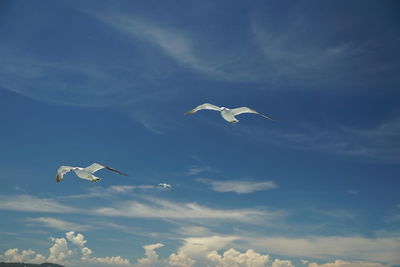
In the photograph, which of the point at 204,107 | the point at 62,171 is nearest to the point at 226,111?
the point at 204,107

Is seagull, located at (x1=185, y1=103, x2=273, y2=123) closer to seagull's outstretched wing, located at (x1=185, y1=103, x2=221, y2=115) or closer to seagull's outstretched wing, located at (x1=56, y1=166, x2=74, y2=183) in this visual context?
seagull's outstretched wing, located at (x1=185, y1=103, x2=221, y2=115)

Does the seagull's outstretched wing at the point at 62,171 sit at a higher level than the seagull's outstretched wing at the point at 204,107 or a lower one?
lower

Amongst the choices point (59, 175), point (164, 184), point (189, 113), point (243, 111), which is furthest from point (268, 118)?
point (164, 184)

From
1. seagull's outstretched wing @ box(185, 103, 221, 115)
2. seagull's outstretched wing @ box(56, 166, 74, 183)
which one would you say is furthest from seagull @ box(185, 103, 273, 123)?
seagull's outstretched wing @ box(56, 166, 74, 183)

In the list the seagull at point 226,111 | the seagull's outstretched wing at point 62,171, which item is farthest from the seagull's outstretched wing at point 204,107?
the seagull's outstretched wing at point 62,171

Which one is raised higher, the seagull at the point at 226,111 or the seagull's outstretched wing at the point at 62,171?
the seagull at the point at 226,111

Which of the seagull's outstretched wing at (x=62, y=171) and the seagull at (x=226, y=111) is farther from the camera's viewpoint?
the seagull at (x=226, y=111)

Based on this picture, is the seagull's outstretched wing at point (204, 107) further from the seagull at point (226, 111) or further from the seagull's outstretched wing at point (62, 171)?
the seagull's outstretched wing at point (62, 171)

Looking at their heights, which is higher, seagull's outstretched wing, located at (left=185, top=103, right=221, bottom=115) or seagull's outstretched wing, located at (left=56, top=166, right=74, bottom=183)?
seagull's outstretched wing, located at (left=185, top=103, right=221, bottom=115)

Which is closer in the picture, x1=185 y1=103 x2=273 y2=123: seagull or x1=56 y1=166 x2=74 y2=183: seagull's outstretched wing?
x1=56 y1=166 x2=74 y2=183: seagull's outstretched wing

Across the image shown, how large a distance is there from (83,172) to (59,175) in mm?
5506

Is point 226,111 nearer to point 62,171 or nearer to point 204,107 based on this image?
point 204,107

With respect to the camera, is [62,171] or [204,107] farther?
[204,107]

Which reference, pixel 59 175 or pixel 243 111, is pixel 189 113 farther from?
pixel 59 175
